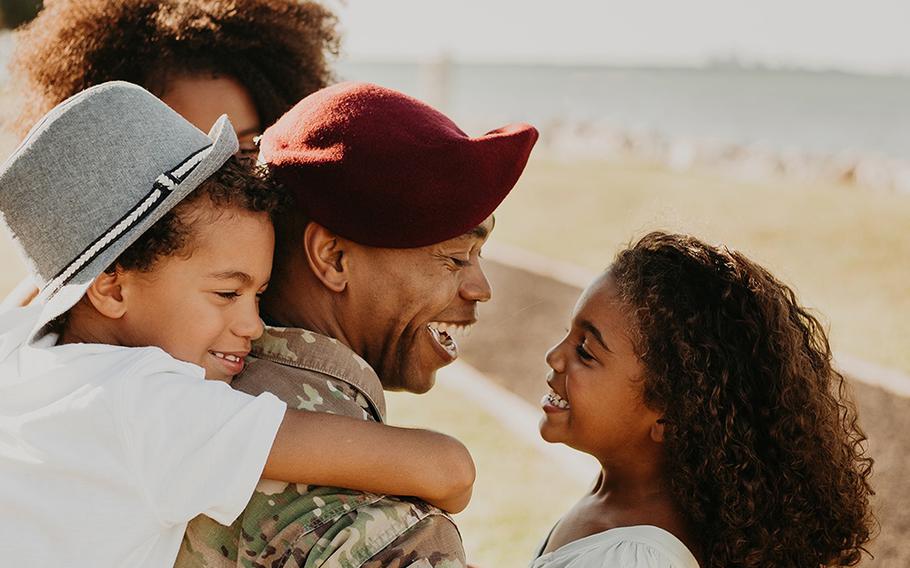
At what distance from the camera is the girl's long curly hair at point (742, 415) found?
289cm

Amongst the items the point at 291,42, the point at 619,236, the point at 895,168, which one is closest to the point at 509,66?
the point at 895,168

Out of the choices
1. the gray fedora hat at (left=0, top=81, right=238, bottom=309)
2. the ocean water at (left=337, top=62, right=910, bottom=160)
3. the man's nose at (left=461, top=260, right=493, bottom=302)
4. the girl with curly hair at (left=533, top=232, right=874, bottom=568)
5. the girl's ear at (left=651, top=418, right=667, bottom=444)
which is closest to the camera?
the gray fedora hat at (left=0, top=81, right=238, bottom=309)

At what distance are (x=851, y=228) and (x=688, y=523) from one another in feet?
41.1

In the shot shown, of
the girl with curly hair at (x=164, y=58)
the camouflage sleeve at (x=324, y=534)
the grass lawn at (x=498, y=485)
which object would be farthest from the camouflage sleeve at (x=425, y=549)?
the grass lawn at (x=498, y=485)

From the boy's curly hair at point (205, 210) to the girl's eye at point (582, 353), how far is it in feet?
4.04

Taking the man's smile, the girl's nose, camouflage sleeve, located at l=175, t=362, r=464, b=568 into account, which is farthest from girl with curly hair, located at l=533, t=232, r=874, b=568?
camouflage sleeve, located at l=175, t=362, r=464, b=568

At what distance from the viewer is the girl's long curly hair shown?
2889 mm

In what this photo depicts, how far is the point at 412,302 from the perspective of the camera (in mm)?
2268

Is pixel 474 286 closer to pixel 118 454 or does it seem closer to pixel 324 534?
pixel 324 534

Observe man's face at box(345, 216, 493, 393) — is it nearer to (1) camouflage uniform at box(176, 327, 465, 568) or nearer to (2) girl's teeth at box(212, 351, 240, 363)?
(1) camouflage uniform at box(176, 327, 465, 568)

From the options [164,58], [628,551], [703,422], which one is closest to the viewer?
[628,551]

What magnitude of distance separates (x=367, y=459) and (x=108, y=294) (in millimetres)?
670

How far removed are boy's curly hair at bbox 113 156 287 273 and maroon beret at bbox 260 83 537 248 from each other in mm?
51

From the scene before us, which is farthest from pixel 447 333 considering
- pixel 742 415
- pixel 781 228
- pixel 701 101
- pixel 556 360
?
pixel 701 101
